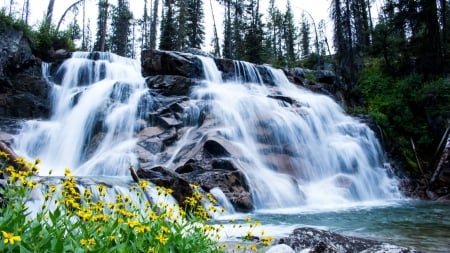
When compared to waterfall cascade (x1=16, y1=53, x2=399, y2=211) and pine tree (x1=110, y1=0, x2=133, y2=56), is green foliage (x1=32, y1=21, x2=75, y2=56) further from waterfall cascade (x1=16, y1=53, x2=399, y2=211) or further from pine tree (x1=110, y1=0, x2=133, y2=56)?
pine tree (x1=110, y1=0, x2=133, y2=56)

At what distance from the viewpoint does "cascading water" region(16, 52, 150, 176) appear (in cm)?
1223

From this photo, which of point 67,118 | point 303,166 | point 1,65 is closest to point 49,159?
point 67,118

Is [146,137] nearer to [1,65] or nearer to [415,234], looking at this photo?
[1,65]

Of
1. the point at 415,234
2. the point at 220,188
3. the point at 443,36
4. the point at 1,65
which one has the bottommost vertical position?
the point at 415,234

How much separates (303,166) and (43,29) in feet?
52.5

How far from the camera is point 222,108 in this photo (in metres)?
14.9

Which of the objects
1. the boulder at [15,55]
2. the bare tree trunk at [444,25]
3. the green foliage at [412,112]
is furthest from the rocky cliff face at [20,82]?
the bare tree trunk at [444,25]

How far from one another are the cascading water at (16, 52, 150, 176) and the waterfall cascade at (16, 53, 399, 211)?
3 cm

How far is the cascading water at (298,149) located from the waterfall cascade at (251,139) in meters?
0.04

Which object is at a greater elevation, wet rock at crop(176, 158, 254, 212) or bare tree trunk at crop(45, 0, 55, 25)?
bare tree trunk at crop(45, 0, 55, 25)

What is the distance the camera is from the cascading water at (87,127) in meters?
12.2

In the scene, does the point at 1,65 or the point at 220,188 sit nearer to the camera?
the point at 220,188

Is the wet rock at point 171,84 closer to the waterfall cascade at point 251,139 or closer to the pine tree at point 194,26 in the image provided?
the waterfall cascade at point 251,139

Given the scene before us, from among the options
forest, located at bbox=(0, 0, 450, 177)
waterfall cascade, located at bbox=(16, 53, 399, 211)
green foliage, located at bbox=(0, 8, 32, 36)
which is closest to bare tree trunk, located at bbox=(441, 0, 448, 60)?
forest, located at bbox=(0, 0, 450, 177)
